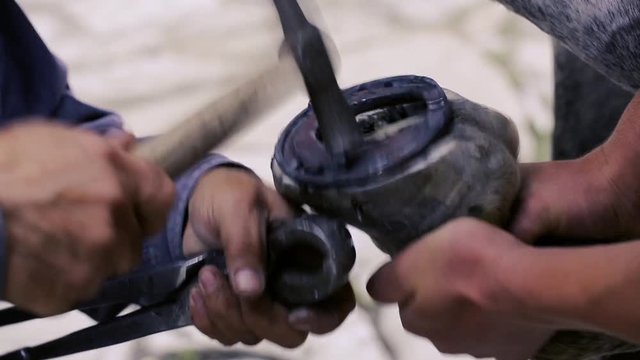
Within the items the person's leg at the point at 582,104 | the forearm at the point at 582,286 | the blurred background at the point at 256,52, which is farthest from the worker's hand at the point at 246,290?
the blurred background at the point at 256,52

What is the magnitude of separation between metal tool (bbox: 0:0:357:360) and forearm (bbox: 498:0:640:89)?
18cm

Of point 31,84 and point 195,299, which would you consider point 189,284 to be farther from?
point 31,84

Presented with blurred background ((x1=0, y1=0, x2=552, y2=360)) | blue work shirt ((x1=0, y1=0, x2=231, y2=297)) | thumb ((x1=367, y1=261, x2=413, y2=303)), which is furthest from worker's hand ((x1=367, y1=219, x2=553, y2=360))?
blurred background ((x1=0, y1=0, x2=552, y2=360))

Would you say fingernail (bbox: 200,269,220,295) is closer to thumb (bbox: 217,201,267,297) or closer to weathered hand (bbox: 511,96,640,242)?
thumb (bbox: 217,201,267,297)

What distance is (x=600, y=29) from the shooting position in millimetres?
613

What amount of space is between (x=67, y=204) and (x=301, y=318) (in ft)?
0.54

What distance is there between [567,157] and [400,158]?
414 mm

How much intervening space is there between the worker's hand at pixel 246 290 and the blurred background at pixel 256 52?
21.8 inches

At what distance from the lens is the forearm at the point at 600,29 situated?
1.98ft

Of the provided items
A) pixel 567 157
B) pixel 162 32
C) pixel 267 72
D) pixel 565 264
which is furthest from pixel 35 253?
pixel 162 32

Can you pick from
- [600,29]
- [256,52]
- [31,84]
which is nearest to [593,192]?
[600,29]

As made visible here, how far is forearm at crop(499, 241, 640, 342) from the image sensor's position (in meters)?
0.50

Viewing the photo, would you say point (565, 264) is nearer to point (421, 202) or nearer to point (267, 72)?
point (421, 202)

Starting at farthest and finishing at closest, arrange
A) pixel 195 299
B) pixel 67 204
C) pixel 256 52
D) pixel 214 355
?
pixel 256 52
pixel 214 355
pixel 195 299
pixel 67 204
